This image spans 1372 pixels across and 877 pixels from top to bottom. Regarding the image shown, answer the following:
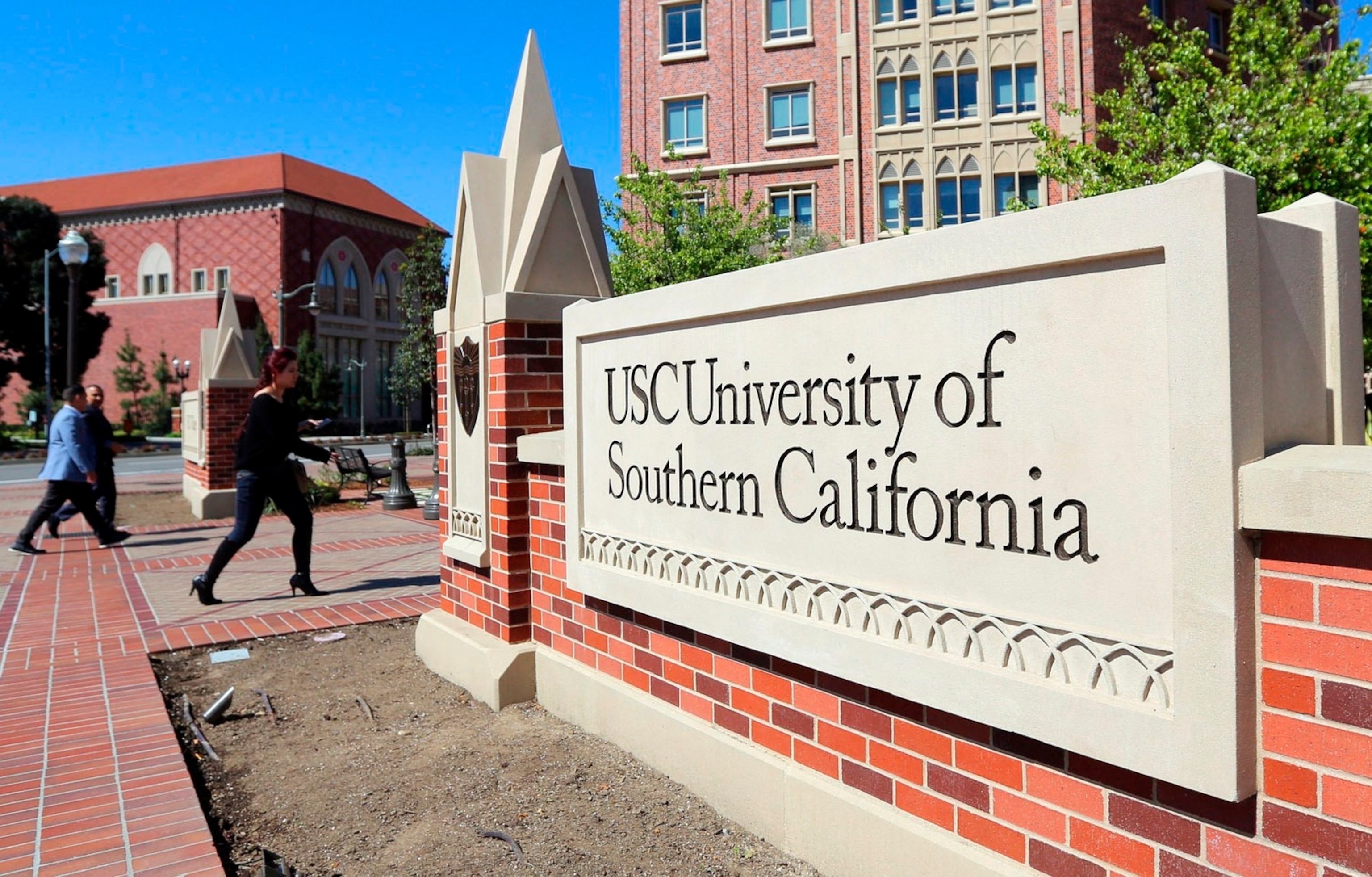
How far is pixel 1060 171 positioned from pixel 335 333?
167 feet

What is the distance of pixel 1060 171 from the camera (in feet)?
55.5

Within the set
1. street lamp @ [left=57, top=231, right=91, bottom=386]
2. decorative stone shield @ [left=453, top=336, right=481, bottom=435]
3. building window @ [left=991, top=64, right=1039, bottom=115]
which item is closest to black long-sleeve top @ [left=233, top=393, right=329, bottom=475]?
decorative stone shield @ [left=453, top=336, right=481, bottom=435]

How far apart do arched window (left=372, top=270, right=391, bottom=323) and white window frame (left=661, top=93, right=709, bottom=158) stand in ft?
111

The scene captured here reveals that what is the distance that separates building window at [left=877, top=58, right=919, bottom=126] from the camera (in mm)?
31500

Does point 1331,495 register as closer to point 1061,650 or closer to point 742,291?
point 1061,650

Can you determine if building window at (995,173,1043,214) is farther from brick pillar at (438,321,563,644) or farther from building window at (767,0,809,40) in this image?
brick pillar at (438,321,563,644)

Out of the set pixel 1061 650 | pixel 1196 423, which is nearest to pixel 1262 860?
pixel 1061 650

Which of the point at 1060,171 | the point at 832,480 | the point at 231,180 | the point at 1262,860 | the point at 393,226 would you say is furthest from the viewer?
the point at 393,226

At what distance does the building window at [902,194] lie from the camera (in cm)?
3139

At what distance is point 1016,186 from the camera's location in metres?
30.3

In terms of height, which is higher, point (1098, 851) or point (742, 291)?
point (742, 291)

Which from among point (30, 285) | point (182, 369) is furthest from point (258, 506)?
point (182, 369)

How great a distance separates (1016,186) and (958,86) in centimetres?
386

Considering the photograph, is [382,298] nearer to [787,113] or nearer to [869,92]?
[787,113]
